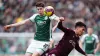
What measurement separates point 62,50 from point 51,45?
3.31 ft

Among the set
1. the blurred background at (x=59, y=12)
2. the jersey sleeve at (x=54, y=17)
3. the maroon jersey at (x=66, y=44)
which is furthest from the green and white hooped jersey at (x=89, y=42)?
the maroon jersey at (x=66, y=44)

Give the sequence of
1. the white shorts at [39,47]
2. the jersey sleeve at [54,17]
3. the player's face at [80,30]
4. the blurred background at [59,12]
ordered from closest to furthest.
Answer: the player's face at [80,30] → the jersey sleeve at [54,17] → the white shorts at [39,47] → the blurred background at [59,12]

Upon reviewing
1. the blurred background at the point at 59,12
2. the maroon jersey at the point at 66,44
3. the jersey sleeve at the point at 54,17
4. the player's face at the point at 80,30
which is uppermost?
the blurred background at the point at 59,12

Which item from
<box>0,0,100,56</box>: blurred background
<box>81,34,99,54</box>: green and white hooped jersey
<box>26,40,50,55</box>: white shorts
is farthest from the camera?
<box>0,0,100,56</box>: blurred background

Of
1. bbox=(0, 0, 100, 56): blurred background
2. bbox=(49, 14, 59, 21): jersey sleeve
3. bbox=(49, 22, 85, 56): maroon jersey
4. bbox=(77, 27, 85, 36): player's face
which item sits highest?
bbox=(0, 0, 100, 56): blurred background

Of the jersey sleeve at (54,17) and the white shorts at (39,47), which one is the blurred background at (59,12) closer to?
the white shorts at (39,47)

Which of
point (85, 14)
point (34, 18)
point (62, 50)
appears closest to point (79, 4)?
point (85, 14)

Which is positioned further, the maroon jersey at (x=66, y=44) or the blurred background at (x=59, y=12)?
the blurred background at (x=59, y=12)

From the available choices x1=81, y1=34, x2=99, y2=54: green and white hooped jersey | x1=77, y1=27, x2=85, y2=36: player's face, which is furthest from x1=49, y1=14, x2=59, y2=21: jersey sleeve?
x1=81, y1=34, x2=99, y2=54: green and white hooped jersey

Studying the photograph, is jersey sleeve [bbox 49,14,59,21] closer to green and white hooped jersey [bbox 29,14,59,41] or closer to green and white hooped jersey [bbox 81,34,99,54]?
green and white hooped jersey [bbox 29,14,59,41]

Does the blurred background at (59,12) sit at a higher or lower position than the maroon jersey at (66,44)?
higher

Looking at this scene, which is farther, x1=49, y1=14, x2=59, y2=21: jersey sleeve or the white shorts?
the white shorts

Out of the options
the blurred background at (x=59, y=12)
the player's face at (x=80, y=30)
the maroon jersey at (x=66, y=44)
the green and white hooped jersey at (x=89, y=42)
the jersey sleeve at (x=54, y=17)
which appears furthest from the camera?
the blurred background at (x=59, y=12)

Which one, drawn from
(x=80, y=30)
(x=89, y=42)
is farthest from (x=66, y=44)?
(x=89, y=42)
